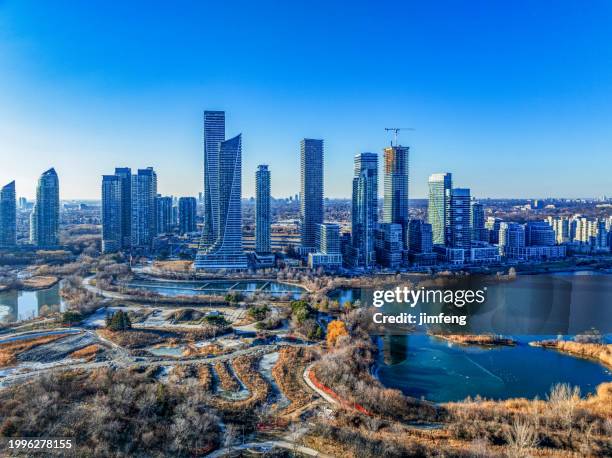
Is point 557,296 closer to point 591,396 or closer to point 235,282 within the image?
point 591,396

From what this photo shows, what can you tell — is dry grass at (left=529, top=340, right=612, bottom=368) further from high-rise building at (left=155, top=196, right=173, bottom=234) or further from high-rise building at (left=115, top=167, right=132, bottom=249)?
high-rise building at (left=155, top=196, right=173, bottom=234)

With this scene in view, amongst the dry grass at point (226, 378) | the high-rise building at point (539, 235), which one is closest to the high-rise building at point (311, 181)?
the high-rise building at point (539, 235)

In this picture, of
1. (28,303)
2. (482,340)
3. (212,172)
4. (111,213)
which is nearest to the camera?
(482,340)

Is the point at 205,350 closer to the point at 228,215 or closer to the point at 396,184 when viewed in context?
the point at 228,215

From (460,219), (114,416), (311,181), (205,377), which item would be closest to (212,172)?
(311,181)

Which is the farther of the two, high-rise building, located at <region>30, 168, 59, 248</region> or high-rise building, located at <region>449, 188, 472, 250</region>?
high-rise building, located at <region>30, 168, 59, 248</region>

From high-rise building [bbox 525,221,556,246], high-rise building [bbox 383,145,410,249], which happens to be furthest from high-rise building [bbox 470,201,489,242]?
high-rise building [bbox 383,145,410,249]
